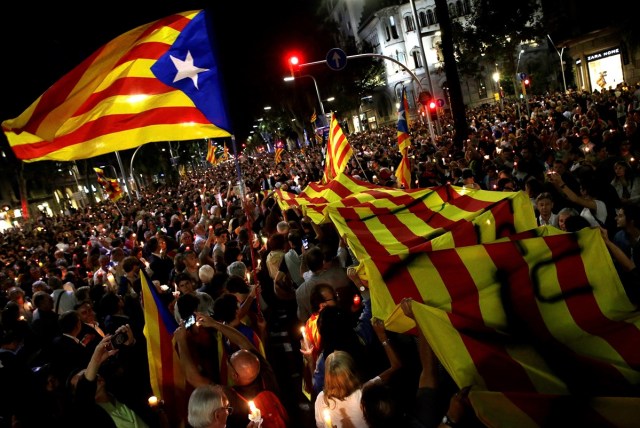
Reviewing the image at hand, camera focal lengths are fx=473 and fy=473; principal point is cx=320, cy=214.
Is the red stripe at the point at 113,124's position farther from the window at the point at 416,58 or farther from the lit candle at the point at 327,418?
the window at the point at 416,58

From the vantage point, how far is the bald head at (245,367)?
3.58 metres

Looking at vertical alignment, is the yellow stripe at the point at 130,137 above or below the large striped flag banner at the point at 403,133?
above

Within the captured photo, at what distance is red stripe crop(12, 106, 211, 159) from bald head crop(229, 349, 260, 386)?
8.91 ft

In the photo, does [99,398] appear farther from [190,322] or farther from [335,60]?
[335,60]

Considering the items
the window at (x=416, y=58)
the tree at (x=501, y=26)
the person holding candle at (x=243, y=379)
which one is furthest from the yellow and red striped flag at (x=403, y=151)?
the window at (x=416, y=58)

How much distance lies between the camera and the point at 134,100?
5113 mm

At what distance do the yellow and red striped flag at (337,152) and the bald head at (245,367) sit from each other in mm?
6408

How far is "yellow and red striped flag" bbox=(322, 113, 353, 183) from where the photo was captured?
9859mm

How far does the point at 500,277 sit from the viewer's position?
328 cm

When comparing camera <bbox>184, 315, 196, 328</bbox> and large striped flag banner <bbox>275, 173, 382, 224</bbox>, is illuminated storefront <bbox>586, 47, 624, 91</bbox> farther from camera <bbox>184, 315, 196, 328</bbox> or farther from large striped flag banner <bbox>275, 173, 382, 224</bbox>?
camera <bbox>184, 315, 196, 328</bbox>

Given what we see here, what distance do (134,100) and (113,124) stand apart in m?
0.34

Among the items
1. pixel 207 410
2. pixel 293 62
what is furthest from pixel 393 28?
pixel 207 410

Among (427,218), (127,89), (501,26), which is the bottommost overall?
(427,218)

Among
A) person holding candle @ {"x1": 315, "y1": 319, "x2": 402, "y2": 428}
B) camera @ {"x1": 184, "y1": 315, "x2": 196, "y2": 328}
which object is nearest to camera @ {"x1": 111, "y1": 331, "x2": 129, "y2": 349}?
camera @ {"x1": 184, "y1": 315, "x2": 196, "y2": 328}
